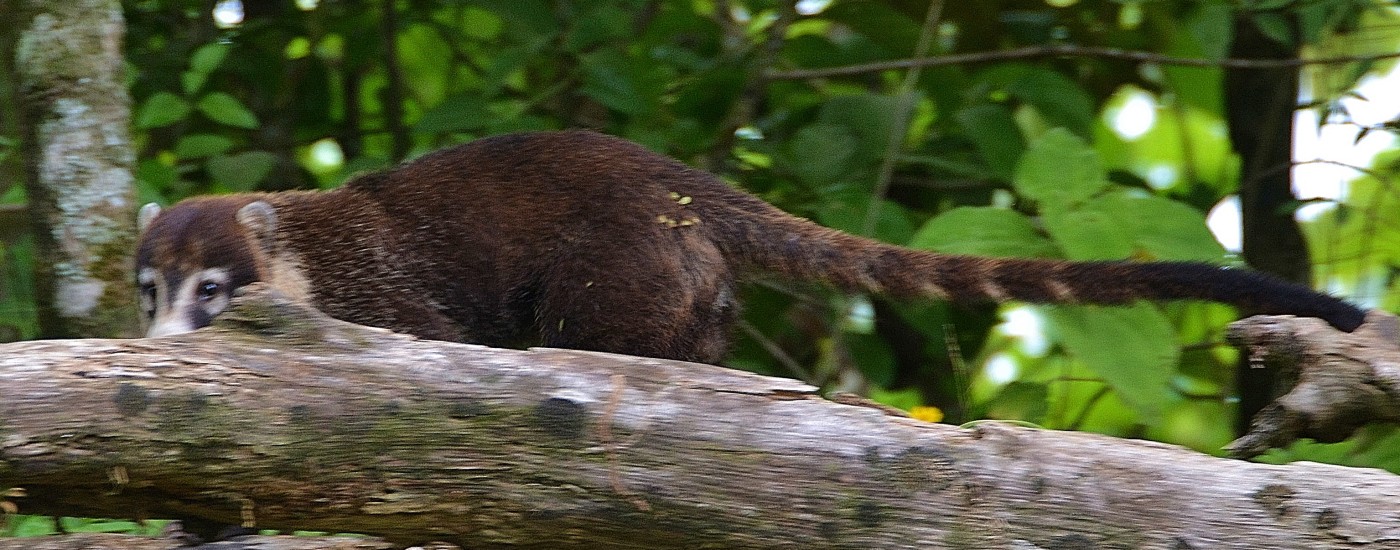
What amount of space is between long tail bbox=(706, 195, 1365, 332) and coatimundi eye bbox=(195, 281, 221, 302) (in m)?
1.32

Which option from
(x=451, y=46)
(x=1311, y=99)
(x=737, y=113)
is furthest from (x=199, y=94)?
(x=1311, y=99)

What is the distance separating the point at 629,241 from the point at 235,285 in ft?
3.54

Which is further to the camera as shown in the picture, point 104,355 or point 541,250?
point 541,250

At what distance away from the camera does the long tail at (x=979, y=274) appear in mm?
2914

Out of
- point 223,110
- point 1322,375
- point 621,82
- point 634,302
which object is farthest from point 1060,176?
point 223,110

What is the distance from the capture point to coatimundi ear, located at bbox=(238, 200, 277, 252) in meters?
3.46

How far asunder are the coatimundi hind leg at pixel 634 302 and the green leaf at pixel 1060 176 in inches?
37.4

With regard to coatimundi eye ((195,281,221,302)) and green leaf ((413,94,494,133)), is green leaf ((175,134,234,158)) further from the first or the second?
coatimundi eye ((195,281,221,302))

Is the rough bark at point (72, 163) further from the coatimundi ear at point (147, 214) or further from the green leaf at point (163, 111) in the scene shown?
the green leaf at point (163, 111)

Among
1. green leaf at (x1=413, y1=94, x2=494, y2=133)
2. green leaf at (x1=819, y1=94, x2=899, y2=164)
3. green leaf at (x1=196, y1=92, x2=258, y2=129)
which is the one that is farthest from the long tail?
green leaf at (x1=196, y1=92, x2=258, y2=129)

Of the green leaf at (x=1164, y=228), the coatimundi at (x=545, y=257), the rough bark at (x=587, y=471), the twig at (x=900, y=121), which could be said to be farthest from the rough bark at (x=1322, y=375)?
the twig at (x=900, y=121)

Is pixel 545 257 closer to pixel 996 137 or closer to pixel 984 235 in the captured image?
pixel 984 235

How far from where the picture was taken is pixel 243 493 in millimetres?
2146

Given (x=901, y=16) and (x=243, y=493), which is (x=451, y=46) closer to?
(x=901, y=16)
